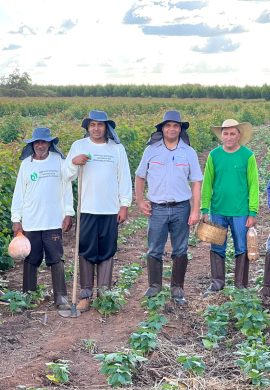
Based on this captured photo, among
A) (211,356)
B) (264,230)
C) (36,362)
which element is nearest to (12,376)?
(36,362)

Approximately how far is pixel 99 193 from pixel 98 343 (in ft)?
5.20

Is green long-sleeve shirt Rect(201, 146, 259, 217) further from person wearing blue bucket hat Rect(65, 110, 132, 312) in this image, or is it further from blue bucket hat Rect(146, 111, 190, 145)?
person wearing blue bucket hat Rect(65, 110, 132, 312)

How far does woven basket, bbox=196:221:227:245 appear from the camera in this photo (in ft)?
24.8

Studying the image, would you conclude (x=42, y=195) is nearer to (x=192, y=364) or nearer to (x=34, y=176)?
(x=34, y=176)

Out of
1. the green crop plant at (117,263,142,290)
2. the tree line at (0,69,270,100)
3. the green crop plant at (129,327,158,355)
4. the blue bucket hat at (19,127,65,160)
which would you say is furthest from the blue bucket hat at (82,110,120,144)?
the tree line at (0,69,270,100)

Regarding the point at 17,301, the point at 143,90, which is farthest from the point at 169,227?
the point at 143,90

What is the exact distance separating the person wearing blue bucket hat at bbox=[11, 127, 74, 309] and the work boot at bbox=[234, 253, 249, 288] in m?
1.81

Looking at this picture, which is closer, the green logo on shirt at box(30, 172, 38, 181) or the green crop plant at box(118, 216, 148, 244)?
the green logo on shirt at box(30, 172, 38, 181)

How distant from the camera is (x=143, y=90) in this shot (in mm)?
83250

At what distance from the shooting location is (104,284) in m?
7.49

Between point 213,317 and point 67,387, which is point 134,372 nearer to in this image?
point 67,387

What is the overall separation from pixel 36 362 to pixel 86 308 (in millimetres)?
1606

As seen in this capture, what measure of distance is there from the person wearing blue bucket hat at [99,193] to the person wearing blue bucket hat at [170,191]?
254 millimetres

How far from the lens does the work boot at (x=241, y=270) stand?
7.74 m
